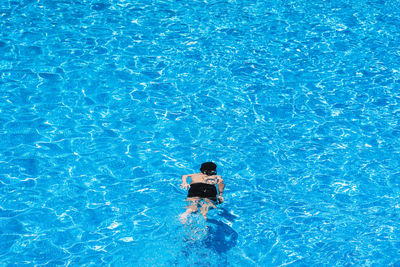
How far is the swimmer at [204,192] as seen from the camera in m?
7.13

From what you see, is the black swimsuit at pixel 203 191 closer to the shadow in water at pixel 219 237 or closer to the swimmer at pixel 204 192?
the swimmer at pixel 204 192

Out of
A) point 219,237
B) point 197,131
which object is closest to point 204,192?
point 219,237

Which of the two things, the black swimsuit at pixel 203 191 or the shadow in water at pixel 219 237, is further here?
the black swimsuit at pixel 203 191

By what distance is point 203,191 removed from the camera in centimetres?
712

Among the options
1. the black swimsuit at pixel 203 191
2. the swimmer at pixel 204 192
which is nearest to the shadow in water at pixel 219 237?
the swimmer at pixel 204 192

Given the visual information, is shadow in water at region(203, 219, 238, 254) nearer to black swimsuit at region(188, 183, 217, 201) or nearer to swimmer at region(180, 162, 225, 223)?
swimmer at region(180, 162, 225, 223)

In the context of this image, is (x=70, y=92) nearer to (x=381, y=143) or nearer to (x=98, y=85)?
(x=98, y=85)

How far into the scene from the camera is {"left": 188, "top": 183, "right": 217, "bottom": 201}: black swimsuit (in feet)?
23.4

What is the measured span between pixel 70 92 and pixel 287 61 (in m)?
4.28

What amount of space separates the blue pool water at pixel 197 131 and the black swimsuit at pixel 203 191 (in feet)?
1.03

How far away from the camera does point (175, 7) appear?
Result: 12281 mm

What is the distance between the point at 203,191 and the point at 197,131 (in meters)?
1.88

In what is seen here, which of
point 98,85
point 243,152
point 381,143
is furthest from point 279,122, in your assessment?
point 98,85

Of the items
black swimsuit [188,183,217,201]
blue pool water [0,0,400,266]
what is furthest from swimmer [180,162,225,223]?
blue pool water [0,0,400,266]
